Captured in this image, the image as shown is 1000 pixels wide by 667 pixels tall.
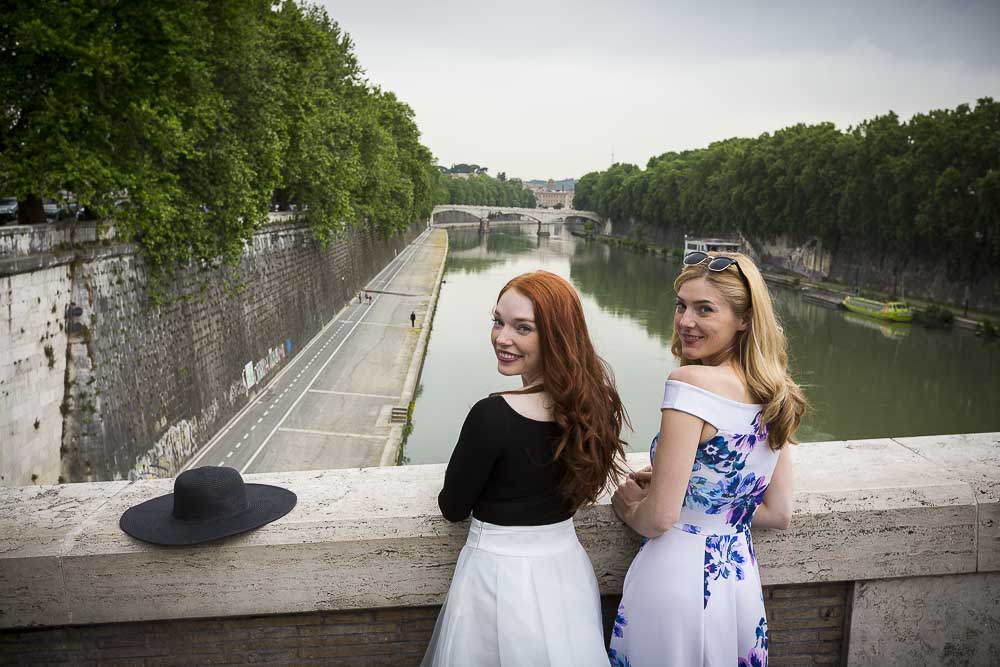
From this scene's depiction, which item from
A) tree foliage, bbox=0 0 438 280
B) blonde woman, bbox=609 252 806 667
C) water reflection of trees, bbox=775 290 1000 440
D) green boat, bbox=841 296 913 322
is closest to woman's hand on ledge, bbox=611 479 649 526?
blonde woman, bbox=609 252 806 667

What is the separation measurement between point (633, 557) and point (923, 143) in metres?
33.7

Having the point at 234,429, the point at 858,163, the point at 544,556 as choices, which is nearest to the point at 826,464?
the point at 544,556

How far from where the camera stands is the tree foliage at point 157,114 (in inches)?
376

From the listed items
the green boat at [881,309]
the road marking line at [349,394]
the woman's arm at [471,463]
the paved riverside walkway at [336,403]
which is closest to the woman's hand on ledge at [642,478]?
the woman's arm at [471,463]

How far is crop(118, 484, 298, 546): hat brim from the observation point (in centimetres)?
204

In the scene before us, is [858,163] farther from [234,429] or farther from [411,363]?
[234,429]

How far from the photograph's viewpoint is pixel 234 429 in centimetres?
1566

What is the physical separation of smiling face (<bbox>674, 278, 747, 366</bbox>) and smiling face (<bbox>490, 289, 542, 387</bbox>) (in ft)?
1.31

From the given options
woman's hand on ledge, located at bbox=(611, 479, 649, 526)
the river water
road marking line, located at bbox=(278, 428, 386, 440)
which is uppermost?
woman's hand on ledge, located at bbox=(611, 479, 649, 526)

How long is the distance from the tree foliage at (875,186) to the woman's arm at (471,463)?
30223 mm

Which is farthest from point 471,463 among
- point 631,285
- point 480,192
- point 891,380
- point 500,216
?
point 480,192

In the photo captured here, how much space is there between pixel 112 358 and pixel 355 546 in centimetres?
1001

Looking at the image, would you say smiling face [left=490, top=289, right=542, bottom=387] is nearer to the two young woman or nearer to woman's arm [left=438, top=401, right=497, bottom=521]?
the two young woman

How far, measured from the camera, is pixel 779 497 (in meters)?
2.03
